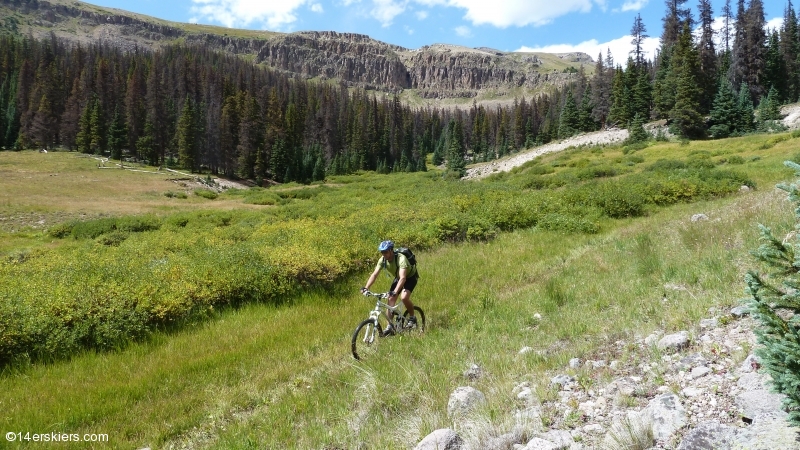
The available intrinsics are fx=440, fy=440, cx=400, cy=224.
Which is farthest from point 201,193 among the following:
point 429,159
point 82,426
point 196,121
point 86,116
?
point 429,159

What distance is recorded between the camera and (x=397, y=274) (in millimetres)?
9375

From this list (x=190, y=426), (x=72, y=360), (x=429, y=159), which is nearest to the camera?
(x=190, y=426)

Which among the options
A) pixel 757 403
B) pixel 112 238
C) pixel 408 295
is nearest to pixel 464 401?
pixel 757 403

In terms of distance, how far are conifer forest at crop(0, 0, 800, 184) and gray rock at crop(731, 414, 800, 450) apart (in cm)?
5964

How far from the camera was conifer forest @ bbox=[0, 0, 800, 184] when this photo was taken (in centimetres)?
6119

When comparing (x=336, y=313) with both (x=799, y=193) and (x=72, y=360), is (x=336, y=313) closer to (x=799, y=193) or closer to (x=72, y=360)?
(x=72, y=360)

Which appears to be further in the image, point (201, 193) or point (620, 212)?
point (201, 193)

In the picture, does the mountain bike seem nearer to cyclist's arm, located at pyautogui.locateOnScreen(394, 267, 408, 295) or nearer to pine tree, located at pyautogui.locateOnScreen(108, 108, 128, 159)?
cyclist's arm, located at pyautogui.locateOnScreen(394, 267, 408, 295)

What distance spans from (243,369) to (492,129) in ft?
489

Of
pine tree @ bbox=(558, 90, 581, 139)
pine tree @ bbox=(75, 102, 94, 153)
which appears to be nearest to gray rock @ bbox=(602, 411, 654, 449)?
pine tree @ bbox=(558, 90, 581, 139)

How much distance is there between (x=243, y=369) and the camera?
27.5 feet

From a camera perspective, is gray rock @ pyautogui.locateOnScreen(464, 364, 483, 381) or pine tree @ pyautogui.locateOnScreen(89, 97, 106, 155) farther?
pine tree @ pyautogui.locateOnScreen(89, 97, 106, 155)

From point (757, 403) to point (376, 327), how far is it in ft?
20.3

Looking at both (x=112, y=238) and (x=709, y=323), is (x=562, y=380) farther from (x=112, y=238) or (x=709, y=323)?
(x=112, y=238)
